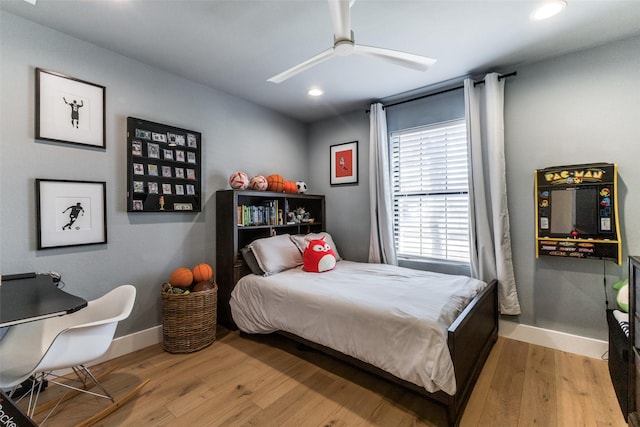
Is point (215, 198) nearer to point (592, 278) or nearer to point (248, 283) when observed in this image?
point (248, 283)

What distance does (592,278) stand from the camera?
2398mm

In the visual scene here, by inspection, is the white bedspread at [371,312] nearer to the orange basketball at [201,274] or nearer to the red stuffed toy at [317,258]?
the red stuffed toy at [317,258]

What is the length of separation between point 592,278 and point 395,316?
76.4 inches

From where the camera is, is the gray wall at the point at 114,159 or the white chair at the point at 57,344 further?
the gray wall at the point at 114,159

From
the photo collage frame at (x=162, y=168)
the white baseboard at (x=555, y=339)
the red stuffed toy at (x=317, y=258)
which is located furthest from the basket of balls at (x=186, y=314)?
the white baseboard at (x=555, y=339)

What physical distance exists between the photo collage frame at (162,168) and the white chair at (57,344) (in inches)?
37.0

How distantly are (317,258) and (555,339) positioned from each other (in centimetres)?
230

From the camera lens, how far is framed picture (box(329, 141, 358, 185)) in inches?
151

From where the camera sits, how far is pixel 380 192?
343cm

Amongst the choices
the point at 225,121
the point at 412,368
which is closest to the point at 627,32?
the point at 412,368

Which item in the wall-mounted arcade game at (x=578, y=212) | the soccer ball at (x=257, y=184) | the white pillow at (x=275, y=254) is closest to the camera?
the wall-mounted arcade game at (x=578, y=212)

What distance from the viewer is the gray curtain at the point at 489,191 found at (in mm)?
2672

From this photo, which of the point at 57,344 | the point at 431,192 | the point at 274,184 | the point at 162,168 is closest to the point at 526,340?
the point at 431,192

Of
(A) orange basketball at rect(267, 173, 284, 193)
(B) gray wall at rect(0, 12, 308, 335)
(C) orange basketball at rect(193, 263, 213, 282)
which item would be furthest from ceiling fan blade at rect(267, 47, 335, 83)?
(C) orange basketball at rect(193, 263, 213, 282)
